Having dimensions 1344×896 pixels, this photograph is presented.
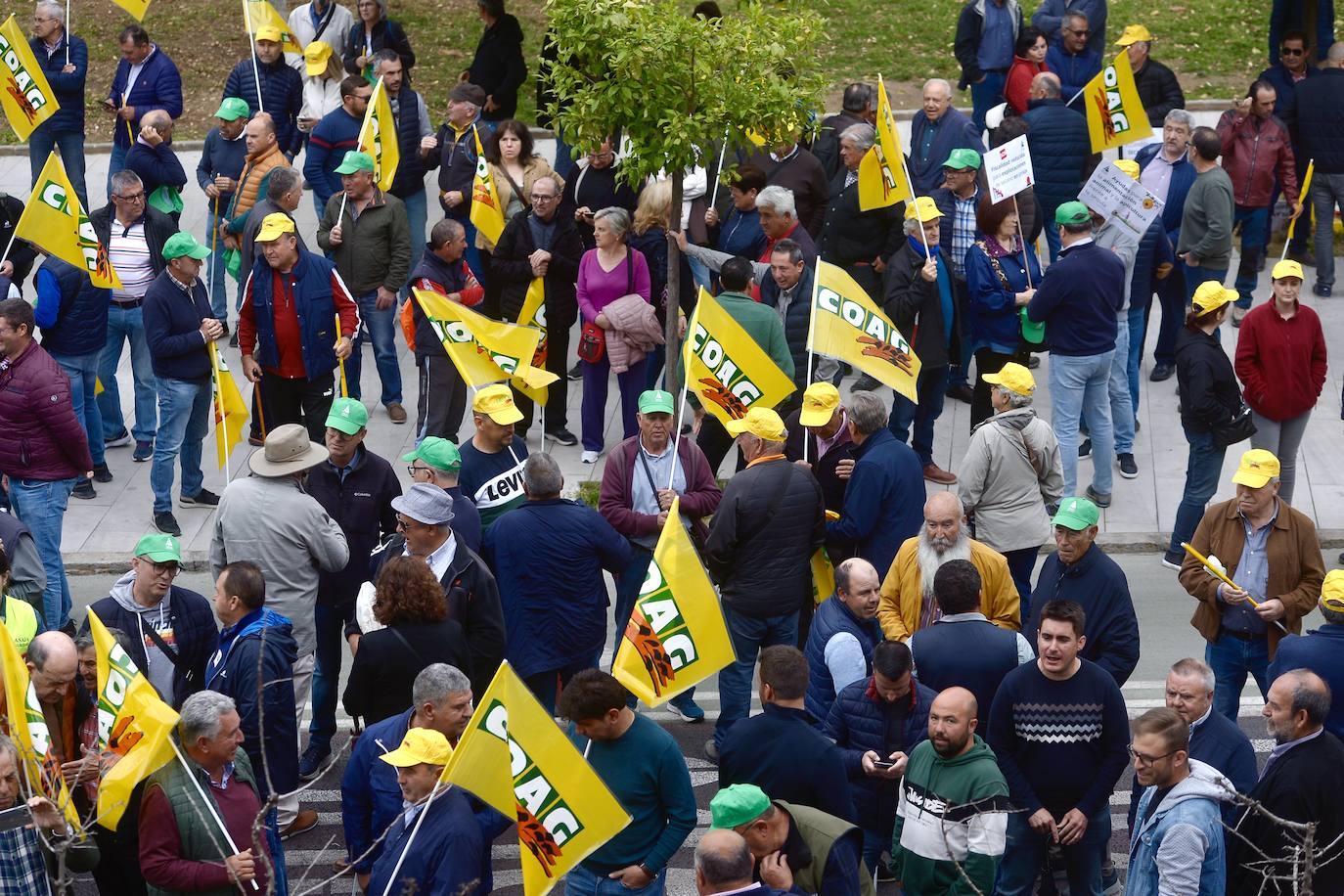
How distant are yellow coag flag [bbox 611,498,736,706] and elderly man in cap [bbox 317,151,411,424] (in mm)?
6141

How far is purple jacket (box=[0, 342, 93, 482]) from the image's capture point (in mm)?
11172

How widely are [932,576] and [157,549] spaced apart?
3.73m

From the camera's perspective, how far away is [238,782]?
7.54 metres

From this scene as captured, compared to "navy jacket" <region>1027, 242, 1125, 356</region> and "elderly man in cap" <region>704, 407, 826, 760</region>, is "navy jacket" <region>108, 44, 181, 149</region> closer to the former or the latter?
"navy jacket" <region>1027, 242, 1125, 356</region>

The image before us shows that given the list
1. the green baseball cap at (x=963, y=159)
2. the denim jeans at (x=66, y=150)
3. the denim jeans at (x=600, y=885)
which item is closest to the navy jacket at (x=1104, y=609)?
the denim jeans at (x=600, y=885)

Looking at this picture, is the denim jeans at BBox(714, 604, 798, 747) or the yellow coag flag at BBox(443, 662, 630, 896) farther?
the denim jeans at BBox(714, 604, 798, 747)

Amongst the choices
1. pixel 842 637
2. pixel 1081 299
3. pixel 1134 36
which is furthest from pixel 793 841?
pixel 1134 36

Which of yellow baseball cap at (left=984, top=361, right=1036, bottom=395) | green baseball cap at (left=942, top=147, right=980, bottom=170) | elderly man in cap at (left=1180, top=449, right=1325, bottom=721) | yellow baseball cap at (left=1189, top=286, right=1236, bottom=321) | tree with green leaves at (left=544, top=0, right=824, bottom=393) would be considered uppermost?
tree with green leaves at (left=544, top=0, right=824, bottom=393)

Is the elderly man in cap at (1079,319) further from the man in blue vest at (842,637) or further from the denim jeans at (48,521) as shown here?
the denim jeans at (48,521)

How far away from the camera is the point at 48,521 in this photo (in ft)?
38.2

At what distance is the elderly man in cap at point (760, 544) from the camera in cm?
988

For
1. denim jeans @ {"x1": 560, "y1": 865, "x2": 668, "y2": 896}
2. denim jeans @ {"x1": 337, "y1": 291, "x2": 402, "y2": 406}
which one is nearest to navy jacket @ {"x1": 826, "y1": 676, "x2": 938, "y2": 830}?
denim jeans @ {"x1": 560, "y1": 865, "x2": 668, "y2": 896}

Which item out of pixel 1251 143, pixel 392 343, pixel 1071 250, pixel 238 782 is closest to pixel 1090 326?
pixel 1071 250

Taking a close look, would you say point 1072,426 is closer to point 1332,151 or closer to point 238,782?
point 1332,151
